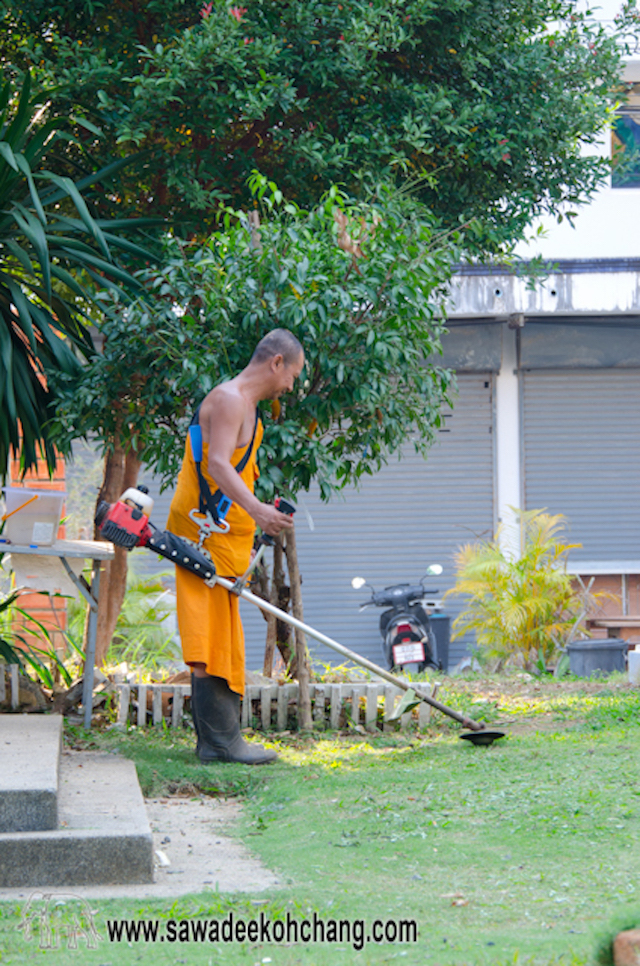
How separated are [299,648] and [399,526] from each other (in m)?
5.90

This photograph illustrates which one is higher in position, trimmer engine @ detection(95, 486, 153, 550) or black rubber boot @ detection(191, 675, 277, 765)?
trimmer engine @ detection(95, 486, 153, 550)

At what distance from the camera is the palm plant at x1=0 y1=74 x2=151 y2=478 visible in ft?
16.7

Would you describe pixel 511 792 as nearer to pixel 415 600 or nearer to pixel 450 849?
pixel 450 849

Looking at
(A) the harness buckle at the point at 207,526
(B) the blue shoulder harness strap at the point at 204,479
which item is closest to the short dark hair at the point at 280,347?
(B) the blue shoulder harness strap at the point at 204,479

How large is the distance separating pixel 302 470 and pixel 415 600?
213 inches

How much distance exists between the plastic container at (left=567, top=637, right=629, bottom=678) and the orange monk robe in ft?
13.8

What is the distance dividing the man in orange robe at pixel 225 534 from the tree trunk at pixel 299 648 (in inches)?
26.7

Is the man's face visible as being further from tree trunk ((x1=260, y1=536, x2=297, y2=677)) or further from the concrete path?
the concrete path

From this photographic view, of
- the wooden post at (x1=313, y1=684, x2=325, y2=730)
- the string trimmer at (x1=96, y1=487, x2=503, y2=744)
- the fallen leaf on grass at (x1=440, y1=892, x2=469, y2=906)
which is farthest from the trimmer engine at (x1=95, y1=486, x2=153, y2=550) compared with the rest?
the fallen leaf on grass at (x1=440, y1=892, x2=469, y2=906)

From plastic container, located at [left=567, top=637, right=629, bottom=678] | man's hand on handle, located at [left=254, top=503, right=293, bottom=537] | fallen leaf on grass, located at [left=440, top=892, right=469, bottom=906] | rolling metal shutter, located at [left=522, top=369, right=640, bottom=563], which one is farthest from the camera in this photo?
rolling metal shutter, located at [left=522, top=369, right=640, bottom=563]

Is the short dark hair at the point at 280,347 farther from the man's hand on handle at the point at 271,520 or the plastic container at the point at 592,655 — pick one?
the plastic container at the point at 592,655

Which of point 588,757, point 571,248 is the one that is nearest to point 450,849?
point 588,757

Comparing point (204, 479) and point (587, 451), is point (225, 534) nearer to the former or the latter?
point (204, 479)

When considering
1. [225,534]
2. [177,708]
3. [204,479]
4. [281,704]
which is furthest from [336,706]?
[204,479]
